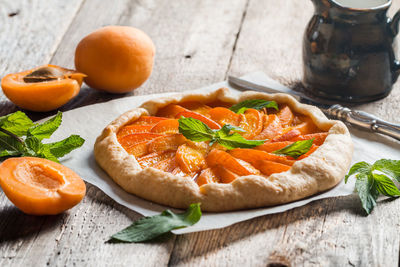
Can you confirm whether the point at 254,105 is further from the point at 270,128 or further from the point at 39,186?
the point at 39,186

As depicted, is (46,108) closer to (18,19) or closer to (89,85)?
(89,85)

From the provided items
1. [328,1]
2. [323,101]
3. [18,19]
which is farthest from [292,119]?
[18,19]

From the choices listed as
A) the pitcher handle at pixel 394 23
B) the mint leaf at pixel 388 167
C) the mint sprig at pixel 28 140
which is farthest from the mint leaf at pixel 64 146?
the pitcher handle at pixel 394 23

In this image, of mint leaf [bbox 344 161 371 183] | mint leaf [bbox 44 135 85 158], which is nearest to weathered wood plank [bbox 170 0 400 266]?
mint leaf [bbox 344 161 371 183]

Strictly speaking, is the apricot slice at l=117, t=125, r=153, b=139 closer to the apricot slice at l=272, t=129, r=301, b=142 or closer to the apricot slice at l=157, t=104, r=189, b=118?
the apricot slice at l=157, t=104, r=189, b=118

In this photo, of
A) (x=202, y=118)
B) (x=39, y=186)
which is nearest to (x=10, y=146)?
(x=39, y=186)

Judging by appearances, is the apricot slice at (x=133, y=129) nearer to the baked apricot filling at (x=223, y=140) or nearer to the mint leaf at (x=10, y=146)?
the baked apricot filling at (x=223, y=140)
